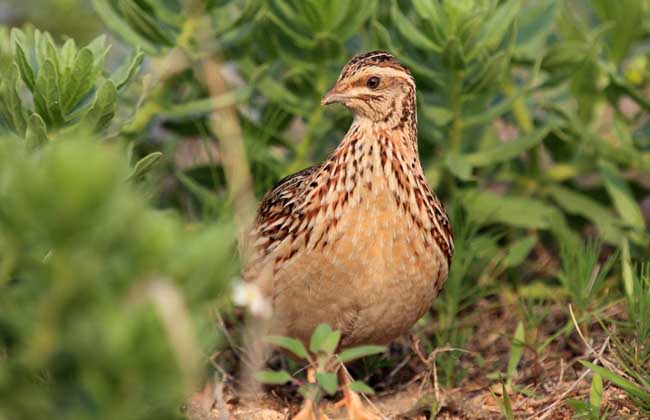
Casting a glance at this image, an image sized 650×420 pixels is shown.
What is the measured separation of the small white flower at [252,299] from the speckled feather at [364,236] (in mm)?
98

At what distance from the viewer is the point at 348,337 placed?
4484mm

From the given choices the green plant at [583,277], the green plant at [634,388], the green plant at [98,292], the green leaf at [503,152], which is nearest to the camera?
the green plant at [98,292]

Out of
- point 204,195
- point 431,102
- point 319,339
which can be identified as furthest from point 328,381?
point 431,102

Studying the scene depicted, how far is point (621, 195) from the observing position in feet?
19.7

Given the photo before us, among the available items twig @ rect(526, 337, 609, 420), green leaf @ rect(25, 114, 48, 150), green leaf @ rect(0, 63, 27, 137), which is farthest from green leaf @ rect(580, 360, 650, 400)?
green leaf @ rect(0, 63, 27, 137)

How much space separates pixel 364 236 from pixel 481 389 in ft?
4.26

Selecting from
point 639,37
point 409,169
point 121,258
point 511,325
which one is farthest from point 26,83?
point 639,37

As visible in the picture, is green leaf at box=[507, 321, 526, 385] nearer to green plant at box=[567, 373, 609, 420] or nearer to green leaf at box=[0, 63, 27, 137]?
green plant at box=[567, 373, 609, 420]

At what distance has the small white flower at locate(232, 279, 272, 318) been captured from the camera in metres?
3.96

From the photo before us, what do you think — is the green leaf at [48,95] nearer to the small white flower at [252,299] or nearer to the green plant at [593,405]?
the small white flower at [252,299]

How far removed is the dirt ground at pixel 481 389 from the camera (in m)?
4.54

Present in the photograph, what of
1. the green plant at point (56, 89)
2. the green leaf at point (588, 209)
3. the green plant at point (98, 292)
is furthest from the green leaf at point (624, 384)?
the green plant at point (56, 89)

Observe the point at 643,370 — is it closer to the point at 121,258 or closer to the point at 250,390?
the point at 250,390

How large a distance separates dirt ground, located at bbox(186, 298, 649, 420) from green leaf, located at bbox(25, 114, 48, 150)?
1261 mm
